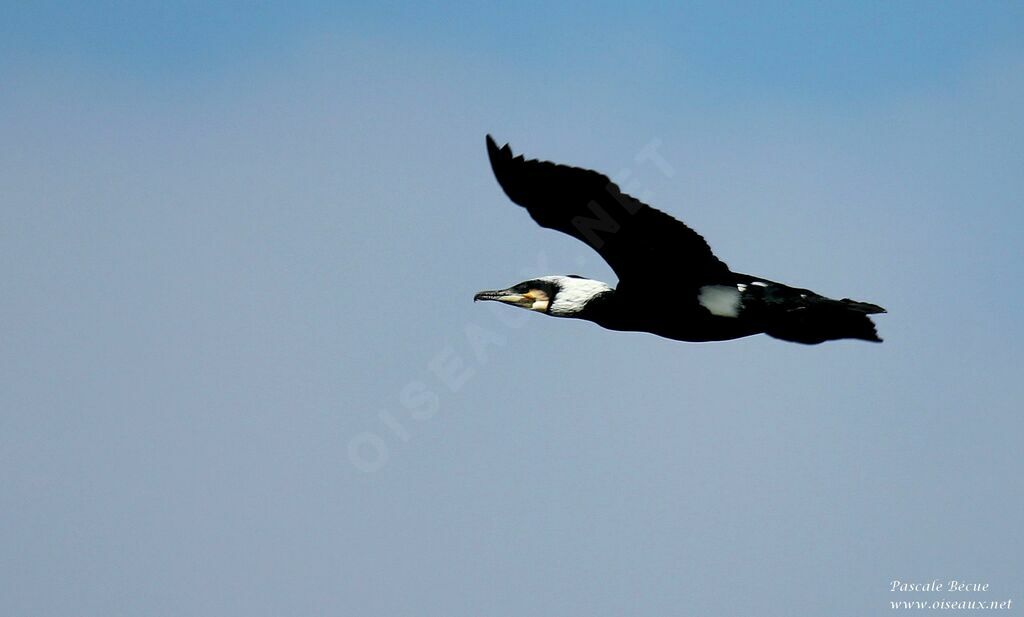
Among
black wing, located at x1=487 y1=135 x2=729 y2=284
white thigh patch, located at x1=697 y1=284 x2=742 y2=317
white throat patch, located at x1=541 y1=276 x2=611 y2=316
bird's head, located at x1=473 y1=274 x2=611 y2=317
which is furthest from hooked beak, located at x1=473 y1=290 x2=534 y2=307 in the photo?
white thigh patch, located at x1=697 y1=284 x2=742 y2=317

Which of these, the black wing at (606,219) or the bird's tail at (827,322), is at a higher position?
the black wing at (606,219)

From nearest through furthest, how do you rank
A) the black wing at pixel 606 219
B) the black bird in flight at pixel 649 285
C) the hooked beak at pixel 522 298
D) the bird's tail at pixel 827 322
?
the black wing at pixel 606 219
the black bird in flight at pixel 649 285
the bird's tail at pixel 827 322
the hooked beak at pixel 522 298

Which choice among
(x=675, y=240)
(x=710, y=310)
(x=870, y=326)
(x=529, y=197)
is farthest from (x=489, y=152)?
(x=870, y=326)

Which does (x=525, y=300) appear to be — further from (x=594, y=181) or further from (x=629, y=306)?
(x=594, y=181)

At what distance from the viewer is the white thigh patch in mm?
13438

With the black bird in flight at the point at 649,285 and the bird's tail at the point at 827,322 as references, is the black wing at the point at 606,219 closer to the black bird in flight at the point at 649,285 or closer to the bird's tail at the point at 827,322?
the black bird in flight at the point at 649,285

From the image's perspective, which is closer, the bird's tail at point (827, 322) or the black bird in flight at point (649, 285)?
the black bird in flight at point (649, 285)

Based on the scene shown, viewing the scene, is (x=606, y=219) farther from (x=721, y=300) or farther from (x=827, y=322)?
(x=827, y=322)

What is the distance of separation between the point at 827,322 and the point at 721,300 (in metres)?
1.10

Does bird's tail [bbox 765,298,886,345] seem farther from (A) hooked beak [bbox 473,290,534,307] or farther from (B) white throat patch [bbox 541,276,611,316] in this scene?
(A) hooked beak [bbox 473,290,534,307]

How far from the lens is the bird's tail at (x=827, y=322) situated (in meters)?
13.4

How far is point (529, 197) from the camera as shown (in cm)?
1255

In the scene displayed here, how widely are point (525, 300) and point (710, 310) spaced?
2.11m

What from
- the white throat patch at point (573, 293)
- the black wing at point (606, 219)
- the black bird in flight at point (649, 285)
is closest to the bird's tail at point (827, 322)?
the black bird in flight at point (649, 285)
